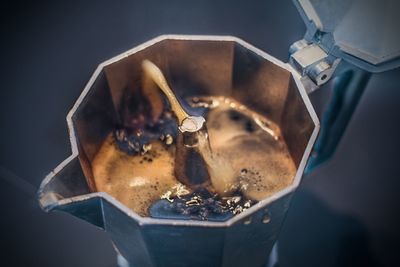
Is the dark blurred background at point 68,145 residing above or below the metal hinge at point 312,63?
below

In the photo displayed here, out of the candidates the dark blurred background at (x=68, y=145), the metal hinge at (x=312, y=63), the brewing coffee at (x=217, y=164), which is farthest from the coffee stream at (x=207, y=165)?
the dark blurred background at (x=68, y=145)

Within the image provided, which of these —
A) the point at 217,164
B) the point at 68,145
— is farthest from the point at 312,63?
the point at 68,145

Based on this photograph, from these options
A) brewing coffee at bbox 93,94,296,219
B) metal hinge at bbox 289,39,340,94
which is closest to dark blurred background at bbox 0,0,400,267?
brewing coffee at bbox 93,94,296,219

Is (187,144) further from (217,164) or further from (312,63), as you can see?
(312,63)

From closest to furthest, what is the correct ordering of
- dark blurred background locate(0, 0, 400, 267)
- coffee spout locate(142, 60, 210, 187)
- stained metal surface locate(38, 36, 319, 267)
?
1. stained metal surface locate(38, 36, 319, 267)
2. coffee spout locate(142, 60, 210, 187)
3. dark blurred background locate(0, 0, 400, 267)

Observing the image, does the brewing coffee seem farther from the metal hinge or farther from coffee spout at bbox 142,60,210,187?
the metal hinge

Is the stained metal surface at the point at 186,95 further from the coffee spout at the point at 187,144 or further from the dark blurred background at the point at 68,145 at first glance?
the dark blurred background at the point at 68,145
